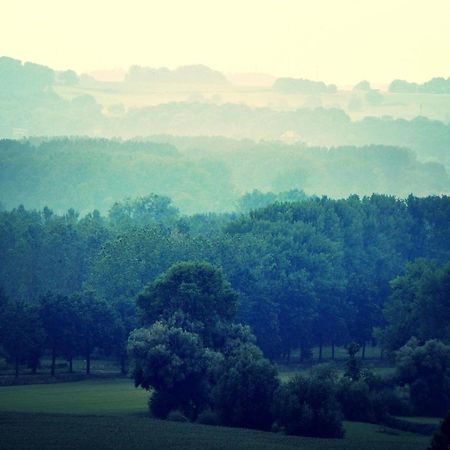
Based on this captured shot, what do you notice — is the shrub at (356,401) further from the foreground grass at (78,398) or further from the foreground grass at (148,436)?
→ the foreground grass at (78,398)

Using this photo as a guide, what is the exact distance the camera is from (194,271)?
94938 millimetres

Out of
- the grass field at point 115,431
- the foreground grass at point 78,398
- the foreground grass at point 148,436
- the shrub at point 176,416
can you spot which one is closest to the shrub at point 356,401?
the grass field at point 115,431

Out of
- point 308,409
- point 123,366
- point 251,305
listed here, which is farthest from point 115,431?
point 251,305

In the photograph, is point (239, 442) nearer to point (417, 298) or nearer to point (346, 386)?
point (346, 386)

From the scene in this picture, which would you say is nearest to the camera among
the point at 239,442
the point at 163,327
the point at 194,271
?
the point at 239,442

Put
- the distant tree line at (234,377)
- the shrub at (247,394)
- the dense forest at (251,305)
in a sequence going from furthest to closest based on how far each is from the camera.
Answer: the dense forest at (251,305)
the shrub at (247,394)
the distant tree line at (234,377)

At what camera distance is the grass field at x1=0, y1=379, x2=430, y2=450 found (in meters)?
70.1

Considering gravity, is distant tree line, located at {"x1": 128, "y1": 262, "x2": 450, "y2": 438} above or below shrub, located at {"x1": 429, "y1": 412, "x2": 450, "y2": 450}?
above

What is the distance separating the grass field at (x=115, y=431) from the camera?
2761 inches

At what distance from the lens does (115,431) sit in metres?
73.4

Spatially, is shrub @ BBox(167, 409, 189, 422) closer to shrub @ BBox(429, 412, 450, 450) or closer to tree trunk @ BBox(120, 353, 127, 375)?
tree trunk @ BBox(120, 353, 127, 375)

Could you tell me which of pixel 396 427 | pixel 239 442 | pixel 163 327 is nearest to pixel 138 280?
pixel 163 327

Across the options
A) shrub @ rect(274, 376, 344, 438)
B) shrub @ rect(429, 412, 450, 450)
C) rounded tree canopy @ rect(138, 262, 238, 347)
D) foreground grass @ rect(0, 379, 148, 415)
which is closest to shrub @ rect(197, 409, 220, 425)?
shrub @ rect(274, 376, 344, 438)

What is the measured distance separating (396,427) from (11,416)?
17960 mm
